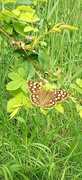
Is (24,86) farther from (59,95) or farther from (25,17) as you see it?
(25,17)

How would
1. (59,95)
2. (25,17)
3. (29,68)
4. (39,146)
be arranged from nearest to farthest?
1. (25,17)
2. (29,68)
3. (59,95)
4. (39,146)

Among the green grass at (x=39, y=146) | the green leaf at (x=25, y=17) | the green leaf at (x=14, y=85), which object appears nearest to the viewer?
the green leaf at (x=25, y=17)

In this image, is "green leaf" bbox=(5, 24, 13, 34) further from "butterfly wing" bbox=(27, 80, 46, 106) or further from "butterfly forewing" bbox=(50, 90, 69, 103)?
"butterfly forewing" bbox=(50, 90, 69, 103)

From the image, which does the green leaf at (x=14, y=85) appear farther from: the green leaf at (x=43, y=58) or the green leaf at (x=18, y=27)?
the green leaf at (x=18, y=27)

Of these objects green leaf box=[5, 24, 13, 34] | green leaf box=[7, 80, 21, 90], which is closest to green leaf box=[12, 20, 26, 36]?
green leaf box=[5, 24, 13, 34]

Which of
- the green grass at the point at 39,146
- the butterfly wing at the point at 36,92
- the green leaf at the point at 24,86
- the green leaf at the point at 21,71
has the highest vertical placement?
the green leaf at the point at 21,71

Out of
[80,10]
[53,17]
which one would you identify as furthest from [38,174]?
[80,10]

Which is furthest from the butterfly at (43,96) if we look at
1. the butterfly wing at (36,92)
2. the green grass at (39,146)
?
the green grass at (39,146)

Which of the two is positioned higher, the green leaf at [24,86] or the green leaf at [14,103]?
the green leaf at [24,86]

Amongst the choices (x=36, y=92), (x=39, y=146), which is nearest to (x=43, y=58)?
(x=36, y=92)

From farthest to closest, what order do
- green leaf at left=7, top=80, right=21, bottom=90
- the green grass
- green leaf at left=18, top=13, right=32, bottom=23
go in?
the green grass → green leaf at left=7, top=80, right=21, bottom=90 → green leaf at left=18, top=13, right=32, bottom=23
